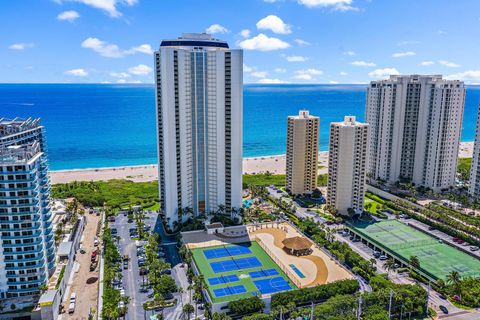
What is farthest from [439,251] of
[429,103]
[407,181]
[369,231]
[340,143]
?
[429,103]

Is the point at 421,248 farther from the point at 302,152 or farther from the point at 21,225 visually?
the point at 21,225

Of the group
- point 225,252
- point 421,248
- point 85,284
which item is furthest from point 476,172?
point 85,284

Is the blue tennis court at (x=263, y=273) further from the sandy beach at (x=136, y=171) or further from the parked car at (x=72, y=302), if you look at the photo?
the sandy beach at (x=136, y=171)

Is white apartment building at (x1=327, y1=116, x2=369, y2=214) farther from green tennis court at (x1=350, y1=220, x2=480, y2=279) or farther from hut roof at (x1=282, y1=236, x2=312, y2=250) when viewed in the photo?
hut roof at (x1=282, y1=236, x2=312, y2=250)

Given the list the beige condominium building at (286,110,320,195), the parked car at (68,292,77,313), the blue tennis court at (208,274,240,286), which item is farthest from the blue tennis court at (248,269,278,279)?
the beige condominium building at (286,110,320,195)

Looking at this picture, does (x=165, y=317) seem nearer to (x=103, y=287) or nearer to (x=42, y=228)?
(x=103, y=287)

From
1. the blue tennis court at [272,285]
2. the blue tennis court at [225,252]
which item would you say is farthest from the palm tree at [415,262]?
the blue tennis court at [225,252]

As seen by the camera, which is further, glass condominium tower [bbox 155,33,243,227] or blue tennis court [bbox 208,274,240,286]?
glass condominium tower [bbox 155,33,243,227]
